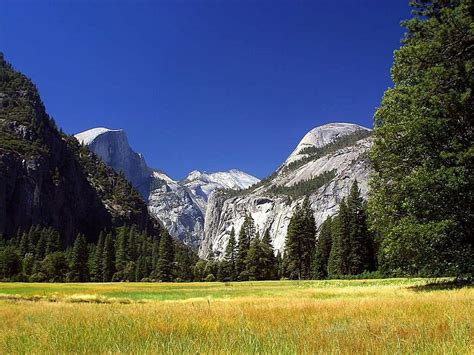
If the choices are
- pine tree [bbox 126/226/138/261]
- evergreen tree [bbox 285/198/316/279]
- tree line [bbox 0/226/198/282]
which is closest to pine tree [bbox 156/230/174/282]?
tree line [bbox 0/226/198/282]

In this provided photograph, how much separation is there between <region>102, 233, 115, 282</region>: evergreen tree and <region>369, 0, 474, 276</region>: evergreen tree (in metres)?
→ 99.0

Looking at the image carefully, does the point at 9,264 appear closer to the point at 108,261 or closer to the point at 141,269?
the point at 108,261

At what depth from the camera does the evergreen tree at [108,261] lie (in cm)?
10962

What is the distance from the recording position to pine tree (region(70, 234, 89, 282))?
102 metres

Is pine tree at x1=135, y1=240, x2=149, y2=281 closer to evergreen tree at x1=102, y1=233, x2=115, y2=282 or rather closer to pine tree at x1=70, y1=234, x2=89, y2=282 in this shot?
evergreen tree at x1=102, y1=233, x2=115, y2=282

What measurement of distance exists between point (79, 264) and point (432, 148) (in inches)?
3902

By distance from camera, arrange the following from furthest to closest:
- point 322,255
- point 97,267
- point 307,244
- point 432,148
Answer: point 97,267, point 322,255, point 307,244, point 432,148

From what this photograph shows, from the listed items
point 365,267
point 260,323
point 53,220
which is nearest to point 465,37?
point 260,323

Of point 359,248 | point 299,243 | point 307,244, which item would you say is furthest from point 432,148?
point 307,244

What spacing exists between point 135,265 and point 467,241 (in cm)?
10305

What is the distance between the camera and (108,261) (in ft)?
366

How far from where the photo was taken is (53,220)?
192 metres

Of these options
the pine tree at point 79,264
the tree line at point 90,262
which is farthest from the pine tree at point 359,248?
the pine tree at point 79,264

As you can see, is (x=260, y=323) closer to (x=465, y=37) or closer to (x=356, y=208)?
(x=465, y=37)
